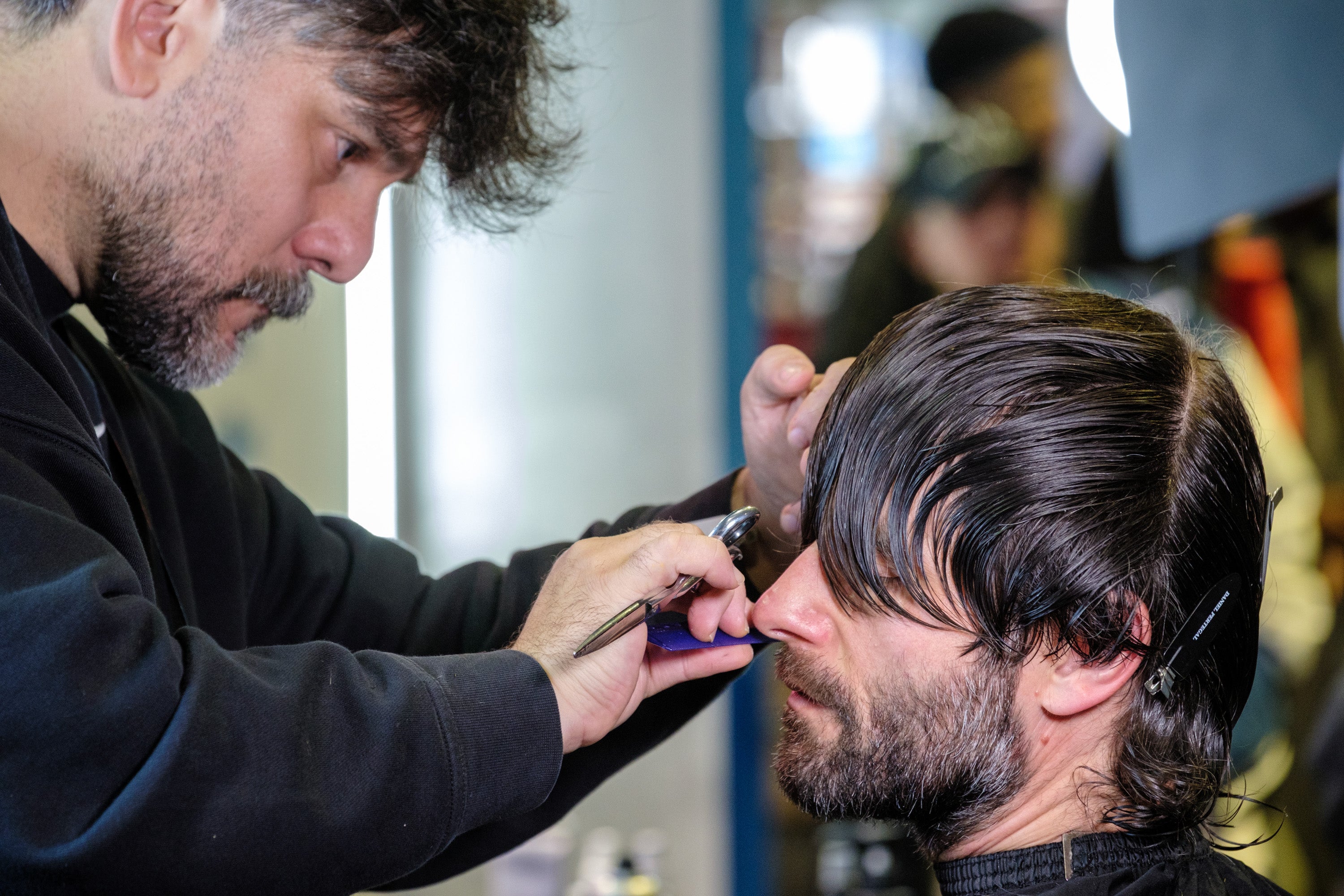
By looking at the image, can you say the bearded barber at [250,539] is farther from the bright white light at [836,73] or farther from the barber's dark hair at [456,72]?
the bright white light at [836,73]

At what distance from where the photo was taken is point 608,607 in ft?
2.80

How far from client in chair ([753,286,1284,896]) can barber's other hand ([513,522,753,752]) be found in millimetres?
135

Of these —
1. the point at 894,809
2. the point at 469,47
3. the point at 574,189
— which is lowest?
the point at 894,809

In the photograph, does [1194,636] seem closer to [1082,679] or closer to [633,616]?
[1082,679]

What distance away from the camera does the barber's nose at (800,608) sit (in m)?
1.01

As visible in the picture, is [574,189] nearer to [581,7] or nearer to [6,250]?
[581,7]

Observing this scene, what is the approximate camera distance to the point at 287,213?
1141 millimetres

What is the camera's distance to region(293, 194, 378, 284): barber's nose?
46.8 inches

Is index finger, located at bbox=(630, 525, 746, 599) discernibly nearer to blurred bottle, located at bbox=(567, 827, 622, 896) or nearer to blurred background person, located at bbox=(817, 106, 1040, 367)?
blurred bottle, located at bbox=(567, 827, 622, 896)

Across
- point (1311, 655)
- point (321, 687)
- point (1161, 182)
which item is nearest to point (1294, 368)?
point (1311, 655)

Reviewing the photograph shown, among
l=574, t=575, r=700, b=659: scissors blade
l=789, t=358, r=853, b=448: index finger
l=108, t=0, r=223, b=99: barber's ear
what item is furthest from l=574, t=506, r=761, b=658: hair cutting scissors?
l=108, t=0, r=223, b=99: barber's ear

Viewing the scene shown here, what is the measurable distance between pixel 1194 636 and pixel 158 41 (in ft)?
3.50

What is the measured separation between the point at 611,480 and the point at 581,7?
3.06 feet

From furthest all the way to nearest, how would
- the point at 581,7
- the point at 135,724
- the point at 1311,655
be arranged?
1. the point at 1311,655
2. the point at 581,7
3. the point at 135,724
